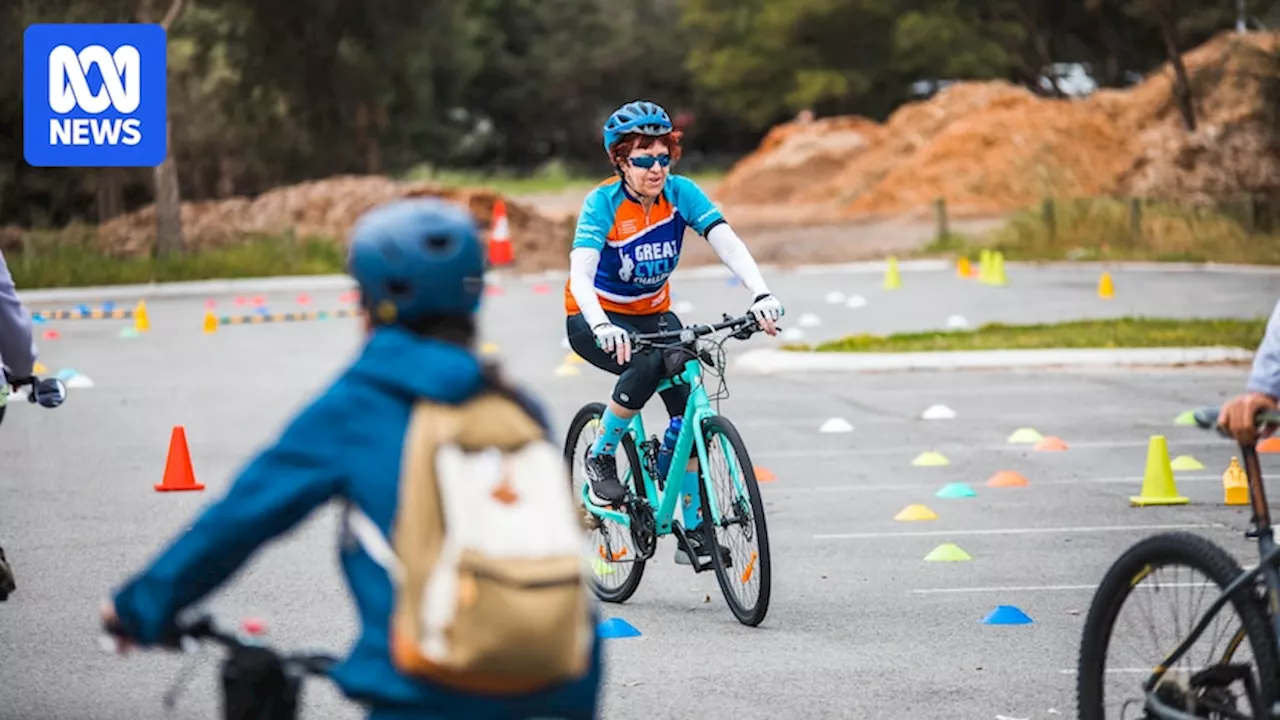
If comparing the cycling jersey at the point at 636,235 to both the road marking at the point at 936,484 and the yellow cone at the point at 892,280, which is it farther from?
the yellow cone at the point at 892,280

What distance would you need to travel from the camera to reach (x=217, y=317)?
2717 centimetres

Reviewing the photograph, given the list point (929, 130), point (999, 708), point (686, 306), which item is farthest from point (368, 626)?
point (929, 130)

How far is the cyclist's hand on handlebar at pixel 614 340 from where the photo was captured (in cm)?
796

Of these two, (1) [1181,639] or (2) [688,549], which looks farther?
(2) [688,549]

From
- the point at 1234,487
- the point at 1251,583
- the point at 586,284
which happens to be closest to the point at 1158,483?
the point at 1234,487

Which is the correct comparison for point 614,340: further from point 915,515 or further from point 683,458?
point 915,515

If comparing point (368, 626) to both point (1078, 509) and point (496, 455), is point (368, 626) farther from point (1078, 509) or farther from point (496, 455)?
point (1078, 509)

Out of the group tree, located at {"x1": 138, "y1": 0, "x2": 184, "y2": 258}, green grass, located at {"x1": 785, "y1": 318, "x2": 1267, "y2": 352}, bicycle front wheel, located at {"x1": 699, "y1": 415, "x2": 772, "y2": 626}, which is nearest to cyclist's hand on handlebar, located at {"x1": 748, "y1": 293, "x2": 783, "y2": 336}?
bicycle front wheel, located at {"x1": 699, "y1": 415, "x2": 772, "y2": 626}

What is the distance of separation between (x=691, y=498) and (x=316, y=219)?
111ft

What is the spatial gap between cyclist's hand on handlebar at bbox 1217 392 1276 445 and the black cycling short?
3374mm

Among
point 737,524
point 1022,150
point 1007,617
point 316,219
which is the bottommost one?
point 1007,617

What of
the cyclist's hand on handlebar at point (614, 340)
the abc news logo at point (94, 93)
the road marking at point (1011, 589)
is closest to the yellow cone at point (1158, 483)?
the road marking at point (1011, 589)

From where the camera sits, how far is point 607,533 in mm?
8875

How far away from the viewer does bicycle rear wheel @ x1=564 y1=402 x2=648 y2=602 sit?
865cm
